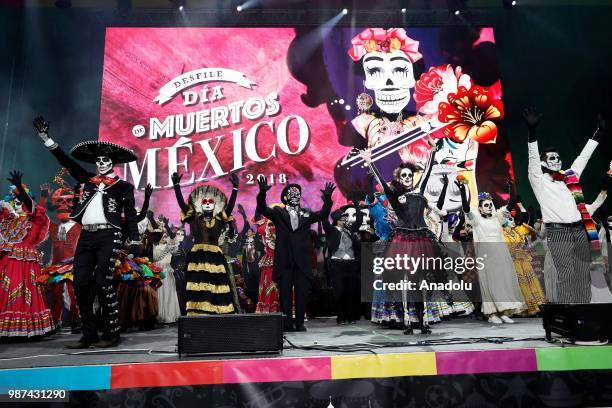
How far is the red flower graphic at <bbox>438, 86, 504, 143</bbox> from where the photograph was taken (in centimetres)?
804

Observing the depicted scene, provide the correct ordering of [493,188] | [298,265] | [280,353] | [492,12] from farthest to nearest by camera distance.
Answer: [492,12]
[493,188]
[298,265]
[280,353]

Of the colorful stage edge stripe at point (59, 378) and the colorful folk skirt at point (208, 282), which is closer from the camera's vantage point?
the colorful stage edge stripe at point (59, 378)

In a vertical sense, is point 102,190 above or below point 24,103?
below

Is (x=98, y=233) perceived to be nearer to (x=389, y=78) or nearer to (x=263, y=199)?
(x=263, y=199)

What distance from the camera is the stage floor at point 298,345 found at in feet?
10.2

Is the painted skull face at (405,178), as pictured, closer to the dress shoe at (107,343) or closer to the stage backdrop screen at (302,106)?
the stage backdrop screen at (302,106)

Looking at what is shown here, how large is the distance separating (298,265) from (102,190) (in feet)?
7.26

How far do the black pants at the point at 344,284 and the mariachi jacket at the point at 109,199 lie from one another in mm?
2862

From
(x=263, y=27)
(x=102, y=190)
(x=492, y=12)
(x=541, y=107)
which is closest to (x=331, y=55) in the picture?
(x=263, y=27)

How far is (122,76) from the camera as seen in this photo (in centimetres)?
797

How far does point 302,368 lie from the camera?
292cm

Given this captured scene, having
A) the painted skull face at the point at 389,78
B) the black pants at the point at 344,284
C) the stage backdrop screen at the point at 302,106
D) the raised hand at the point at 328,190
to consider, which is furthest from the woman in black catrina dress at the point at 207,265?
the painted skull face at the point at 389,78

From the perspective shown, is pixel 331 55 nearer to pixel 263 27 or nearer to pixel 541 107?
pixel 263 27

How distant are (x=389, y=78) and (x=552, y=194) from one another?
15.2 ft
